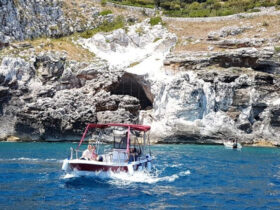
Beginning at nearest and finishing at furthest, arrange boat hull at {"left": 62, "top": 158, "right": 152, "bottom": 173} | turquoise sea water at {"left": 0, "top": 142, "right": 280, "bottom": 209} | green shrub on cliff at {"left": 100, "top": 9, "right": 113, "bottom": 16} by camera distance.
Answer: turquoise sea water at {"left": 0, "top": 142, "right": 280, "bottom": 209}
boat hull at {"left": 62, "top": 158, "right": 152, "bottom": 173}
green shrub on cliff at {"left": 100, "top": 9, "right": 113, "bottom": 16}

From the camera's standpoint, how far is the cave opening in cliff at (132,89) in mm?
57219

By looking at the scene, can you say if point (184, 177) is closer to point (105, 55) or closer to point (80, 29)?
point (105, 55)

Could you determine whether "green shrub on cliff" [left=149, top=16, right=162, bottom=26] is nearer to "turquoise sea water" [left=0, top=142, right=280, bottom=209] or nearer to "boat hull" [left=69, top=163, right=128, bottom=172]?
"turquoise sea water" [left=0, top=142, right=280, bottom=209]

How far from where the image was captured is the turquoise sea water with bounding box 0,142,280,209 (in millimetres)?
14680

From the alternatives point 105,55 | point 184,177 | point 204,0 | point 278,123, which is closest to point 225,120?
point 278,123

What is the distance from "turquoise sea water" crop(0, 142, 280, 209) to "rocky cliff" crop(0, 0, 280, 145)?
76.4 ft

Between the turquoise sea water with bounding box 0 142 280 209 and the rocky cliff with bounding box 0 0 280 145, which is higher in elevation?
the rocky cliff with bounding box 0 0 280 145

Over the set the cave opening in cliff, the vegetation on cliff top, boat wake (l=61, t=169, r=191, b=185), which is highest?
the vegetation on cliff top

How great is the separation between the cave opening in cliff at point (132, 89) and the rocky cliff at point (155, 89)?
0.25m

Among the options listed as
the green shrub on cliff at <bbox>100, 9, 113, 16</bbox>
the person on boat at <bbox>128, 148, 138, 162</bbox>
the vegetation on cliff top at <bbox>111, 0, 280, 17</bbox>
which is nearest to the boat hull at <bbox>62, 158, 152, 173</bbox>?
the person on boat at <bbox>128, 148, 138, 162</bbox>

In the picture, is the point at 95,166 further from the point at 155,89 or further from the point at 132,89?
the point at 132,89

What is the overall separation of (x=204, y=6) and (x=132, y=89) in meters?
38.3

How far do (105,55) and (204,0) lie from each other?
159 feet

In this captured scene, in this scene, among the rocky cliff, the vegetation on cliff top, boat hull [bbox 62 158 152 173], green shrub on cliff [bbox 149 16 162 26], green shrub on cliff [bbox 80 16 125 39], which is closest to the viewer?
A: boat hull [bbox 62 158 152 173]
